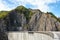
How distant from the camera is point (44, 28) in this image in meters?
14.6

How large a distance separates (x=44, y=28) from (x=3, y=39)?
10.3 feet

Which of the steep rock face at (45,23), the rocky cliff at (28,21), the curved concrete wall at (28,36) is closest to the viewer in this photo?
the curved concrete wall at (28,36)

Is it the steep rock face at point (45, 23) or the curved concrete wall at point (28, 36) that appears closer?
the curved concrete wall at point (28, 36)

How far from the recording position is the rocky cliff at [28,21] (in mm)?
14922

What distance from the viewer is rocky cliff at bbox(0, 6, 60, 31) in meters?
14.9

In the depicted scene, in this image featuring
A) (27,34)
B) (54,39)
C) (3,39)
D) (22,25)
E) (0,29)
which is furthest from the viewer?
(22,25)

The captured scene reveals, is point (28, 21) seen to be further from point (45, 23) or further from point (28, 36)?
point (28, 36)

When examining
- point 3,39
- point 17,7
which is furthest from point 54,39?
point 17,7

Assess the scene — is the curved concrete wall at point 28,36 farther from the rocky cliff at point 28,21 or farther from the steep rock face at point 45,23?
the steep rock face at point 45,23

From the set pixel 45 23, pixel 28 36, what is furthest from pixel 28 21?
pixel 28 36

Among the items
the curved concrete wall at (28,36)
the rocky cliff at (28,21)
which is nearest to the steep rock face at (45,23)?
the rocky cliff at (28,21)

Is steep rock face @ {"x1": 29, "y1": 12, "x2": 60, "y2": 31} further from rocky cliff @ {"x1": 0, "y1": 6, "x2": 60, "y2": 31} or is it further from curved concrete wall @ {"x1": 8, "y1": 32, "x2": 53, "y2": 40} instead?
curved concrete wall @ {"x1": 8, "y1": 32, "x2": 53, "y2": 40}

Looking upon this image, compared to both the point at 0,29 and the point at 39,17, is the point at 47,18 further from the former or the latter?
the point at 0,29

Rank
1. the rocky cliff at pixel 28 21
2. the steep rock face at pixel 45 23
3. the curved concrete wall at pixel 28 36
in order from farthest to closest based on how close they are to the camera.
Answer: the rocky cliff at pixel 28 21, the steep rock face at pixel 45 23, the curved concrete wall at pixel 28 36
